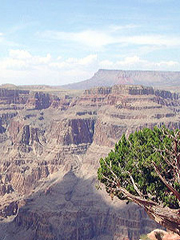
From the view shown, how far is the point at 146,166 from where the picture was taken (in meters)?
A: 38.4

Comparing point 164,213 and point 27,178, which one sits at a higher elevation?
point 164,213

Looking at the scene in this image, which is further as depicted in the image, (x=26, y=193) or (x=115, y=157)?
(x=26, y=193)

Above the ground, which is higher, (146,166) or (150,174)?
(146,166)

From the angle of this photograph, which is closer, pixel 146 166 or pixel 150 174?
pixel 146 166

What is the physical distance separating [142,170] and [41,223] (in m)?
93.8

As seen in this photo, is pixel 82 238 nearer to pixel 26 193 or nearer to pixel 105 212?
pixel 105 212

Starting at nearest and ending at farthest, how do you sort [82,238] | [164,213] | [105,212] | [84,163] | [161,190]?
1. [164,213]
2. [161,190]
3. [82,238]
4. [105,212]
5. [84,163]

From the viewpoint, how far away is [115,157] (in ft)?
144

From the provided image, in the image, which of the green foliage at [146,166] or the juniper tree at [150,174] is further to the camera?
the green foliage at [146,166]

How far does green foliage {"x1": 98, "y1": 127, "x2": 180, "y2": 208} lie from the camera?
3859 centimetres

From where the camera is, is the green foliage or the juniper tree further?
the green foliage

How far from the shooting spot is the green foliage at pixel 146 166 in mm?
38594

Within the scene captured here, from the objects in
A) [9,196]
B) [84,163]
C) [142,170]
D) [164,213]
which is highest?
[142,170]

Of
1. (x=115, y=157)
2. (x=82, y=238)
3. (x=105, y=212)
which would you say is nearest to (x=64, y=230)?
(x=82, y=238)
